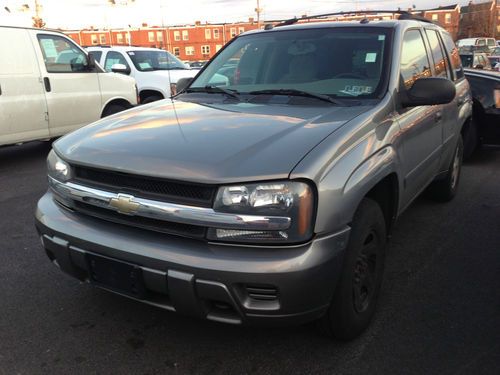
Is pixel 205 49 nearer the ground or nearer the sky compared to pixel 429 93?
nearer the ground

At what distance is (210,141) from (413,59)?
1.97 meters

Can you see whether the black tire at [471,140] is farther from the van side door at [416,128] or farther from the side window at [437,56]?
the van side door at [416,128]

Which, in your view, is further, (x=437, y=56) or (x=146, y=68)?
(x=146, y=68)

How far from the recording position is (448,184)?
4836 mm

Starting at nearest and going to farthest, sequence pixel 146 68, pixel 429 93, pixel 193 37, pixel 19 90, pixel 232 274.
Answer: pixel 232 274 < pixel 429 93 < pixel 19 90 < pixel 146 68 < pixel 193 37

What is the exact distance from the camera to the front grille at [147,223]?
2.18 metres

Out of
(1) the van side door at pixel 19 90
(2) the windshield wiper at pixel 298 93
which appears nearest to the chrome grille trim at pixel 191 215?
(2) the windshield wiper at pixel 298 93

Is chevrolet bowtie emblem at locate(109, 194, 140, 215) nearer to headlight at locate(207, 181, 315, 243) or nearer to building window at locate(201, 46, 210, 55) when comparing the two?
headlight at locate(207, 181, 315, 243)

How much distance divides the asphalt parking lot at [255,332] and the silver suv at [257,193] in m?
0.20

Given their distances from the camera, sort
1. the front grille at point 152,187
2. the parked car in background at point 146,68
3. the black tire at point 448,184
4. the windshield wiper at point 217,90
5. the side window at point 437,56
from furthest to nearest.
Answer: the parked car in background at point 146,68 < the black tire at point 448,184 < the side window at point 437,56 < the windshield wiper at point 217,90 < the front grille at point 152,187

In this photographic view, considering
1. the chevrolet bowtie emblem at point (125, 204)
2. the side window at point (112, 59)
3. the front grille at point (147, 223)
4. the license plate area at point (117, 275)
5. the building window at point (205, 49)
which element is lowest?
the building window at point (205, 49)

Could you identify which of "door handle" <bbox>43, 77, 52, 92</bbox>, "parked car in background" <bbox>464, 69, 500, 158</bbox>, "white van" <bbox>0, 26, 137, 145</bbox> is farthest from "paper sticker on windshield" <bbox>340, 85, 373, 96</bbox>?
"door handle" <bbox>43, 77, 52, 92</bbox>

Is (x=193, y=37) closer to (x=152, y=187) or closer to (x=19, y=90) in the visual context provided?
(x=19, y=90)

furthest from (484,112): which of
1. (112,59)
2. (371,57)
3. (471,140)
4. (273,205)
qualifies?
(112,59)
